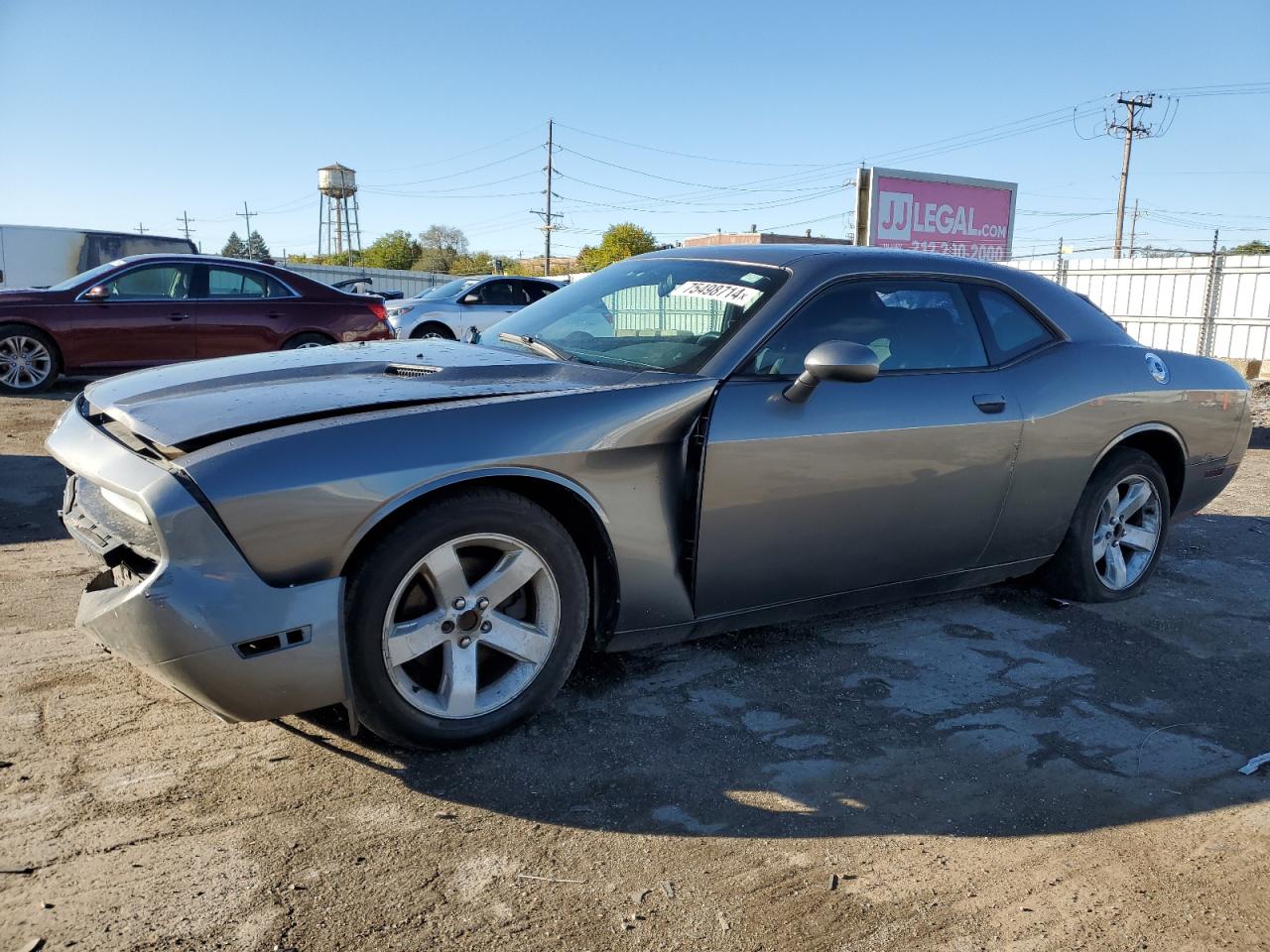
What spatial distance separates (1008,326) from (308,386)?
2.92 metres

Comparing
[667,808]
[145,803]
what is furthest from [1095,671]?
[145,803]

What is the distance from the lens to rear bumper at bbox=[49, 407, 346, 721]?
2.52 meters

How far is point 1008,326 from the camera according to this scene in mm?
4332

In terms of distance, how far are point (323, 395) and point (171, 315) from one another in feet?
27.6

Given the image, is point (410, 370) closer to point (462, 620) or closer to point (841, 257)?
point (462, 620)

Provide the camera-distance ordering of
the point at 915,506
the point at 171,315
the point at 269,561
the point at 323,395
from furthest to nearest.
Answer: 1. the point at 171,315
2. the point at 915,506
3. the point at 323,395
4. the point at 269,561

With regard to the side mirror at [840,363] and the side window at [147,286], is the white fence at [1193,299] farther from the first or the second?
the side mirror at [840,363]

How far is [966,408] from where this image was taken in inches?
156

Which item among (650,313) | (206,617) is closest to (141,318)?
(650,313)

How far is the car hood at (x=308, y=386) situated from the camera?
2803 millimetres

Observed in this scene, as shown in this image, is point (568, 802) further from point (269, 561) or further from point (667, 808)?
point (269, 561)

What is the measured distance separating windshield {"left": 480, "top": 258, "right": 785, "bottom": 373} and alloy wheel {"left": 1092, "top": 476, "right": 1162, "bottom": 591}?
216 centimetres

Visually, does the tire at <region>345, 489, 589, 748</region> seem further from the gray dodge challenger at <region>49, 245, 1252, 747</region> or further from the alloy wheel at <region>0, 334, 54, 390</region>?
the alloy wheel at <region>0, 334, 54, 390</region>

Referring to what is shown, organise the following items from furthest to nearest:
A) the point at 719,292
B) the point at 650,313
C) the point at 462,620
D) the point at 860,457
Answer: the point at 650,313 < the point at 719,292 < the point at 860,457 < the point at 462,620
